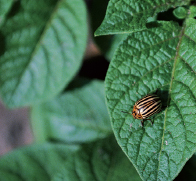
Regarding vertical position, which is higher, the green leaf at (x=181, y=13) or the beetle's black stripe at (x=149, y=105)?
the green leaf at (x=181, y=13)

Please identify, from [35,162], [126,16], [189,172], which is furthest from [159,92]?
[35,162]

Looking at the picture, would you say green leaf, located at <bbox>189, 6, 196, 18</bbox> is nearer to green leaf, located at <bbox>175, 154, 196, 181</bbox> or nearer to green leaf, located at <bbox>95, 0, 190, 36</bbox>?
green leaf, located at <bbox>95, 0, 190, 36</bbox>

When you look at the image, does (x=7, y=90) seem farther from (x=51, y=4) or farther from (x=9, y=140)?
(x=9, y=140)

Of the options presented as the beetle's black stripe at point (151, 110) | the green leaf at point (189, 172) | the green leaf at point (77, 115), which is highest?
the beetle's black stripe at point (151, 110)

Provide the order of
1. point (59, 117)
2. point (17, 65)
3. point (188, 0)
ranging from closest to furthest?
point (188, 0) → point (17, 65) → point (59, 117)

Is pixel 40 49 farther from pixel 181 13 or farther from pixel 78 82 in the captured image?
pixel 181 13

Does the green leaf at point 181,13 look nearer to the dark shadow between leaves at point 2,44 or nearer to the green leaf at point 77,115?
the green leaf at point 77,115

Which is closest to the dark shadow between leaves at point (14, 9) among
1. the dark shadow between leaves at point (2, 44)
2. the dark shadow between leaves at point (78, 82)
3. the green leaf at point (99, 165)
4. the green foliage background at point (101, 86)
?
the green foliage background at point (101, 86)

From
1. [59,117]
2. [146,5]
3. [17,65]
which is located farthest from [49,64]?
[146,5]
